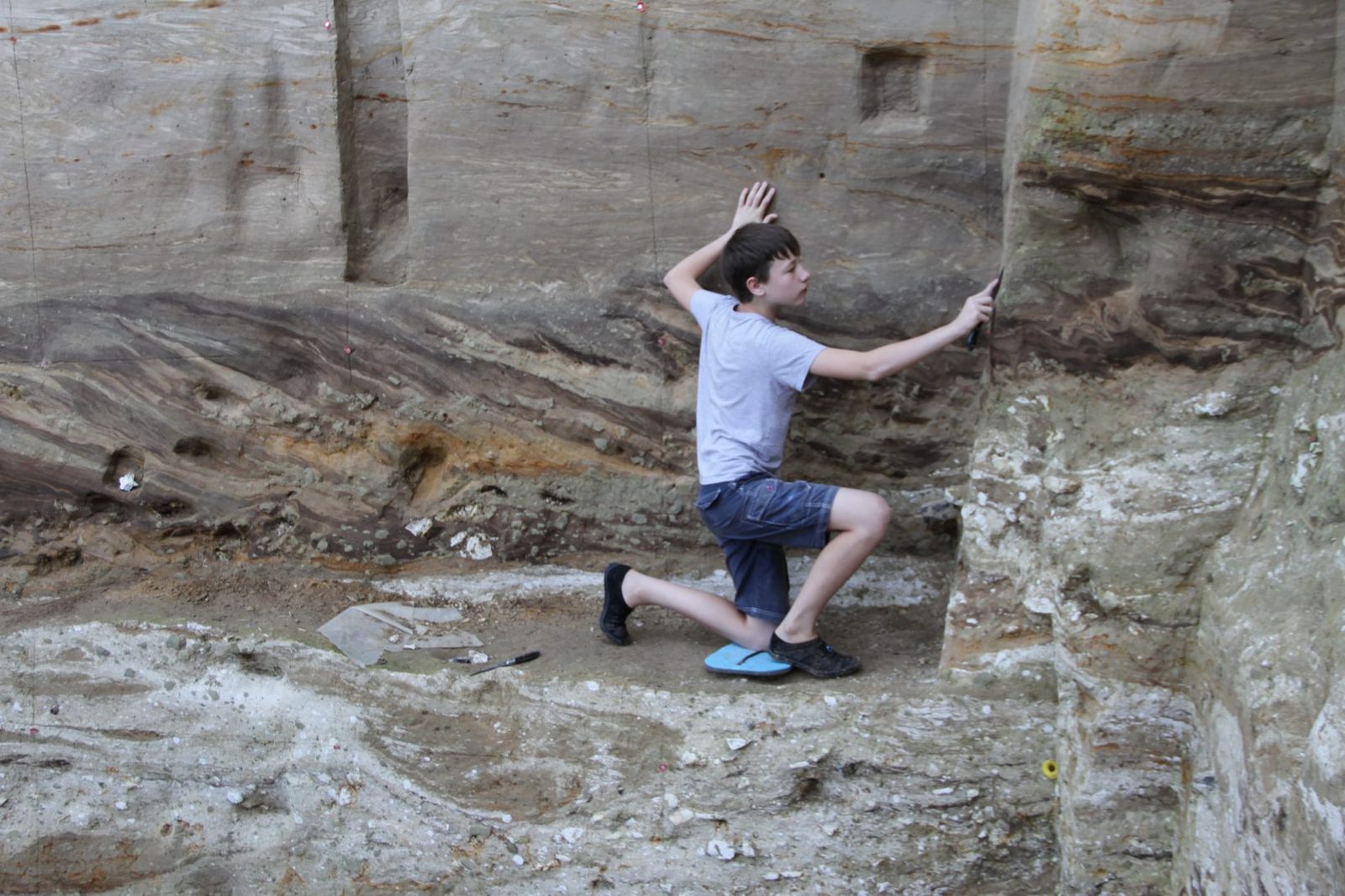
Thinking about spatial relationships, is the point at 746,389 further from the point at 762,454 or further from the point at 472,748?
the point at 472,748

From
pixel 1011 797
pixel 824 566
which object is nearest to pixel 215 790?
pixel 824 566

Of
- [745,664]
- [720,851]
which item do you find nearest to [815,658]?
[745,664]

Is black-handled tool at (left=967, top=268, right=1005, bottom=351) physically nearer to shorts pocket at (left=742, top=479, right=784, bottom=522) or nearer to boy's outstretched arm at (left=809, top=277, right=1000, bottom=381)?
boy's outstretched arm at (left=809, top=277, right=1000, bottom=381)

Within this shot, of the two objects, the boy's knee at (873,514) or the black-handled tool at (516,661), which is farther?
the black-handled tool at (516,661)

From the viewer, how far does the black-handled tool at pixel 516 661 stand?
10.7 ft

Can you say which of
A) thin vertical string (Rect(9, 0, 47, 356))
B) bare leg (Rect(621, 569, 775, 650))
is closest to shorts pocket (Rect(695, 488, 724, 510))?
bare leg (Rect(621, 569, 775, 650))

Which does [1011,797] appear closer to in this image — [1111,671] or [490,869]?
[1111,671]

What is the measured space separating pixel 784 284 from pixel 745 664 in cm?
92

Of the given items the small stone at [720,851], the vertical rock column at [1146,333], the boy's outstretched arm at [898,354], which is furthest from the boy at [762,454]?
the small stone at [720,851]

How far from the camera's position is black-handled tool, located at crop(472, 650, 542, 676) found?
3.25 meters

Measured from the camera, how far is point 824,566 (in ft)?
9.88

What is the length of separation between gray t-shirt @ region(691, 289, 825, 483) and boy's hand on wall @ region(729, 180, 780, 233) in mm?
234

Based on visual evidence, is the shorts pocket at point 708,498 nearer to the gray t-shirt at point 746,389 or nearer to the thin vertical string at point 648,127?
the gray t-shirt at point 746,389

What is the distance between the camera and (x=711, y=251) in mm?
3240
